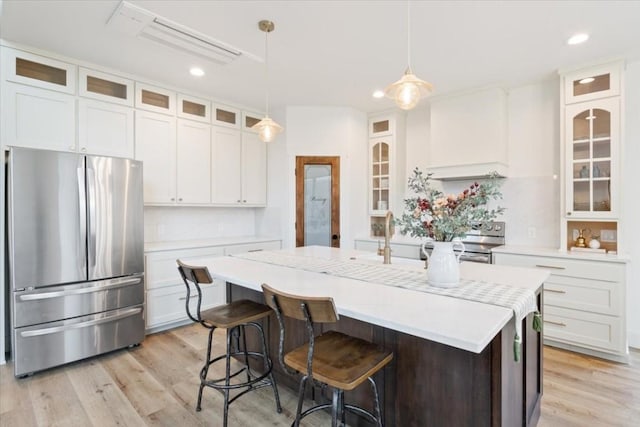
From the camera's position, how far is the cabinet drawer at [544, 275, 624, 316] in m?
2.77

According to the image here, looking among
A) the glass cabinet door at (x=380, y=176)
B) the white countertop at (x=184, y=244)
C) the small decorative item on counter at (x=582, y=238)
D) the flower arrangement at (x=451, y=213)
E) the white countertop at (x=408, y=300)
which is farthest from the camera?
the glass cabinet door at (x=380, y=176)

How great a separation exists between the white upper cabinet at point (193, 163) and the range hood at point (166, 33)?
1.16 m

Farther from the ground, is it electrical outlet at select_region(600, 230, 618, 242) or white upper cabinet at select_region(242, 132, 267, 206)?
white upper cabinet at select_region(242, 132, 267, 206)

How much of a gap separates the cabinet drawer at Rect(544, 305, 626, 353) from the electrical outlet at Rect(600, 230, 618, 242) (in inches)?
30.0

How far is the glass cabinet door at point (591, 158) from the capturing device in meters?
2.97

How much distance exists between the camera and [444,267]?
169 centimetres

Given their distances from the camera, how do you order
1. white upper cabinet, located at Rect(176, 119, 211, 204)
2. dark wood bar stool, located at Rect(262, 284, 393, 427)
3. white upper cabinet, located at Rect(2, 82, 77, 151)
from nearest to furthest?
dark wood bar stool, located at Rect(262, 284, 393, 427) < white upper cabinet, located at Rect(2, 82, 77, 151) < white upper cabinet, located at Rect(176, 119, 211, 204)

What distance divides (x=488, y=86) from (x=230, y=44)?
9.18 feet

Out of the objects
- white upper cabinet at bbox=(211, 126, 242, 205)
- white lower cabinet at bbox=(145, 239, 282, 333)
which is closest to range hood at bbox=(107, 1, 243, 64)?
white upper cabinet at bbox=(211, 126, 242, 205)

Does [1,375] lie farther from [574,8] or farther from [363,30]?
[574,8]

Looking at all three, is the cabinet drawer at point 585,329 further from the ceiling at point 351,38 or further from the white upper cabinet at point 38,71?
the white upper cabinet at point 38,71

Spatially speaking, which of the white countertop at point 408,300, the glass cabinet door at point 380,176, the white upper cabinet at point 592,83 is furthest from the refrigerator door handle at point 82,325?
the white upper cabinet at point 592,83

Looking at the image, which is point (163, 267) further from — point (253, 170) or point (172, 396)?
point (253, 170)

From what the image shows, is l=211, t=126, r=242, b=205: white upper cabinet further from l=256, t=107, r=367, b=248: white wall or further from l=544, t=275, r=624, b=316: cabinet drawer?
l=544, t=275, r=624, b=316: cabinet drawer
